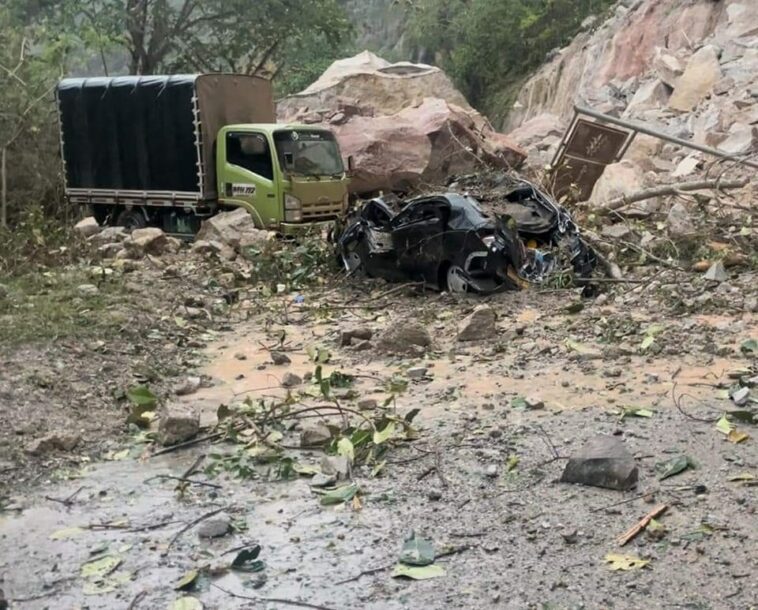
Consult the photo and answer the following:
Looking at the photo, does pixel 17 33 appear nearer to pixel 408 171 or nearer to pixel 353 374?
pixel 408 171

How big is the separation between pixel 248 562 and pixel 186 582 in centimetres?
29

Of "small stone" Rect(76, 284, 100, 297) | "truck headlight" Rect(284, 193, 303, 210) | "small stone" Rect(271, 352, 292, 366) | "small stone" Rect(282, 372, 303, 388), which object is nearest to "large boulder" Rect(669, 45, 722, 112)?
"truck headlight" Rect(284, 193, 303, 210)

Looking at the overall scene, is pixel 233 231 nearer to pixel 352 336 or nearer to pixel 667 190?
pixel 352 336

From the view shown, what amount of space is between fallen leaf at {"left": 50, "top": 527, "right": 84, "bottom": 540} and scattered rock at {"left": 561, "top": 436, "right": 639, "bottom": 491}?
233cm

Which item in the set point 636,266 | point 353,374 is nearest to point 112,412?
point 353,374

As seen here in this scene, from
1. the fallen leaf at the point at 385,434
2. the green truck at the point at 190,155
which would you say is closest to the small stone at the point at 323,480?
the fallen leaf at the point at 385,434

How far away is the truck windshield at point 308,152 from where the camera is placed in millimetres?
13792

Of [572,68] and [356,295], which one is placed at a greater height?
[572,68]

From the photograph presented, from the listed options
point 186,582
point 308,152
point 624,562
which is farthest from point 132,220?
point 624,562

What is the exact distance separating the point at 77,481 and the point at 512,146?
15037 mm

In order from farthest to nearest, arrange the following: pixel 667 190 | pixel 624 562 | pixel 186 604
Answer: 1. pixel 667 190
2. pixel 624 562
3. pixel 186 604

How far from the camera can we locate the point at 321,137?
47.2 ft

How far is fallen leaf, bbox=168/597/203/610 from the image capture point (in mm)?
3785

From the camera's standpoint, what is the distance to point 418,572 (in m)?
3.98
